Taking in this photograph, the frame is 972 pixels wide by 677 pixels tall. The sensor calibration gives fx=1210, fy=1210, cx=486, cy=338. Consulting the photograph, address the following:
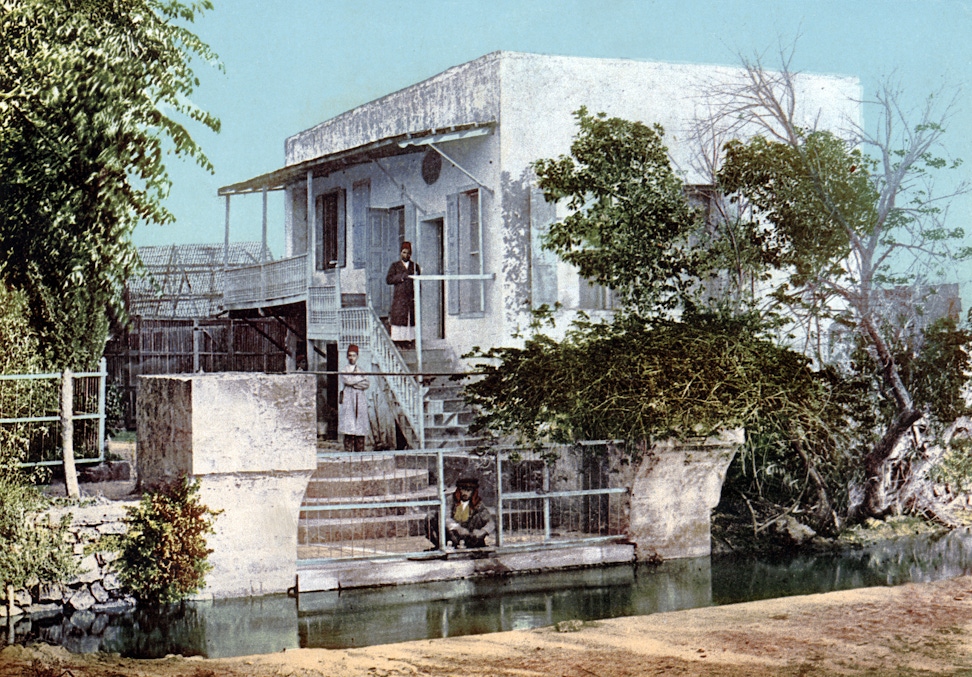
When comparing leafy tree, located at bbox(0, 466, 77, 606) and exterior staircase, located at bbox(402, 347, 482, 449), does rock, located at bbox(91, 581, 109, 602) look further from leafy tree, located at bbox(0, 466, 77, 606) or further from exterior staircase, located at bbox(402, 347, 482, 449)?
exterior staircase, located at bbox(402, 347, 482, 449)

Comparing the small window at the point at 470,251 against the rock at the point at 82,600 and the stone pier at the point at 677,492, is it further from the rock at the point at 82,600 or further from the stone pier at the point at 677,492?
the rock at the point at 82,600

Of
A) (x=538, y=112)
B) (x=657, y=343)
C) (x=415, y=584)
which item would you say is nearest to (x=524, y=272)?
Result: (x=538, y=112)

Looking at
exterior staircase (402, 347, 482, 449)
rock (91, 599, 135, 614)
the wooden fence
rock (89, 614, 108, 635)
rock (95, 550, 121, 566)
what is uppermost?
the wooden fence

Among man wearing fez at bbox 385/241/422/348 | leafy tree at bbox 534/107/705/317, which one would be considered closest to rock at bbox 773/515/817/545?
leafy tree at bbox 534/107/705/317

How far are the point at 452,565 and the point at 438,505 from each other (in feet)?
2.52

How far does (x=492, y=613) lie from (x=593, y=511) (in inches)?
94.3

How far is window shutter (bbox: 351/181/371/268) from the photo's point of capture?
59.2 feet

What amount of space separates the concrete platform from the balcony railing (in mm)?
7485

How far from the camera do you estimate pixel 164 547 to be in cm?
945

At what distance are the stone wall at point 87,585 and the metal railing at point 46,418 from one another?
0.97 metres

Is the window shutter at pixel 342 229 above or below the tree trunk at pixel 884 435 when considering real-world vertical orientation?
above

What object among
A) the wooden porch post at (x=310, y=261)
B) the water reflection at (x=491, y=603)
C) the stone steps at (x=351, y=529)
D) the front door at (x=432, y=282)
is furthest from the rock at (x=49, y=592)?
the wooden porch post at (x=310, y=261)

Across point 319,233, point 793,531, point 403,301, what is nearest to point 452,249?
point 403,301

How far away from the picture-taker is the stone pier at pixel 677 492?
1138 centimetres
